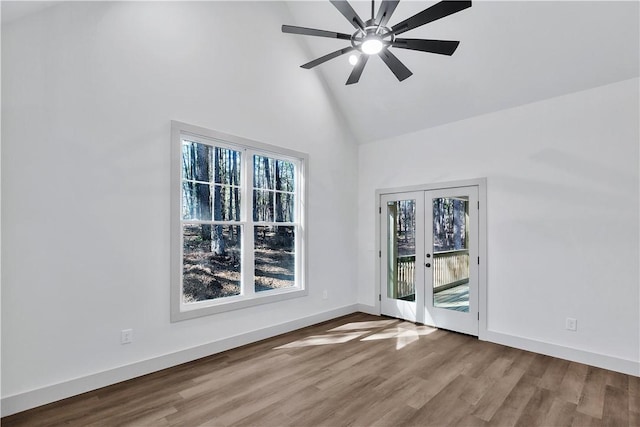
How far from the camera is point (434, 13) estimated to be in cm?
228

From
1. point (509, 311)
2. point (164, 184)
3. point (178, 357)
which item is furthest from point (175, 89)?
point (509, 311)

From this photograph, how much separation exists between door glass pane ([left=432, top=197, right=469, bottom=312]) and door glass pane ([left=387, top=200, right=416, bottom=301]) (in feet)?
1.21

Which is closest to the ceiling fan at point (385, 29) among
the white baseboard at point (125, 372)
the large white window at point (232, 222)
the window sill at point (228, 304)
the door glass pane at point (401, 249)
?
the large white window at point (232, 222)

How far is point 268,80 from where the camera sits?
4359mm

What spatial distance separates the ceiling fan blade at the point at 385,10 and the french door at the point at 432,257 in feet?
9.30

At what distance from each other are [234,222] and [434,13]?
2966 mm

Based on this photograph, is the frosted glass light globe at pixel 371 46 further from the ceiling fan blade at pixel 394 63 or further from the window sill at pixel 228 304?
the window sill at pixel 228 304

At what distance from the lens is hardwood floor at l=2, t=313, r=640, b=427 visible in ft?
8.12

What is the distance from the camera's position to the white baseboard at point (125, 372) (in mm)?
2555

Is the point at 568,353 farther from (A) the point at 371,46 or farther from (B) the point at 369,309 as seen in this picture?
(A) the point at 371,46

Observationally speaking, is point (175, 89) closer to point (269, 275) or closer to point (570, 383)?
point (269, 275)

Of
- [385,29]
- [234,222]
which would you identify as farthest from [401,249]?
[385,29]

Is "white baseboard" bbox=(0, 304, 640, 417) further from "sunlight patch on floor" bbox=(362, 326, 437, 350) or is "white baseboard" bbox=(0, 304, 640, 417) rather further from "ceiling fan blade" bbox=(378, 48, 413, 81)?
"ceiling fan blade" bbox=(378, 48, 413, 81)

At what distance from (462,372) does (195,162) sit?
3.61m
